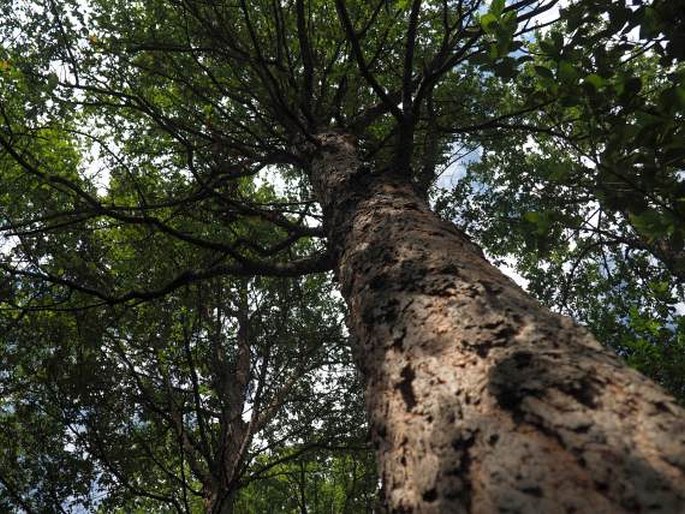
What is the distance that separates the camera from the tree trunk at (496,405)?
729mm

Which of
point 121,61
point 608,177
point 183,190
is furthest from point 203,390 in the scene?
point 608,177

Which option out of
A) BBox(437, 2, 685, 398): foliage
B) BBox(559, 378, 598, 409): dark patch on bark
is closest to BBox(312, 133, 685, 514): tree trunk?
BBox(559, 378, 598, 409): dark patch on bark

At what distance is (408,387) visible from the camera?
1.19 m

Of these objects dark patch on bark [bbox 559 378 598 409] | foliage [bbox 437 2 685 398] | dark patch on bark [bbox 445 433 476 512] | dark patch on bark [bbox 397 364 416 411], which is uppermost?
foliage [bbox 437 2 685 398]

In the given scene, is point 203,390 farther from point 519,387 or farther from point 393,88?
point 519,387

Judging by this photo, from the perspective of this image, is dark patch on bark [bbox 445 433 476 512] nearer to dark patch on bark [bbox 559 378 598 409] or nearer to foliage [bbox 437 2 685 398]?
dark patch on bark [bbox 559 378 598 409]

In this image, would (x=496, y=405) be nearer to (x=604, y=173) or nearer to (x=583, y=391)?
(x=583, y=391)

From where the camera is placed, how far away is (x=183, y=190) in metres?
5.79

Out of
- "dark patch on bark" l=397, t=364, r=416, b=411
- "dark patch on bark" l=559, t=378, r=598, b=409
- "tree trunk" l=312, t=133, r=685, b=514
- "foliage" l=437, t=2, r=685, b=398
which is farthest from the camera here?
"foliage" l=437, t=2, r=685, b=398

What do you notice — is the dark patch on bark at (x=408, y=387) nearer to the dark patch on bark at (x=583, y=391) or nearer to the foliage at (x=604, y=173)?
the dark patch on bark at (x=583, y=391)

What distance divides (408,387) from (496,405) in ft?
0.95

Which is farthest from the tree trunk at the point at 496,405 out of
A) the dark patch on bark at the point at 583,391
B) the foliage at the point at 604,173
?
the foliage at the point at 604,173

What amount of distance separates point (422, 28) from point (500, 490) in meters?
7.04

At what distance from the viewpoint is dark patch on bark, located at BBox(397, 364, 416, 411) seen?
1.14m
